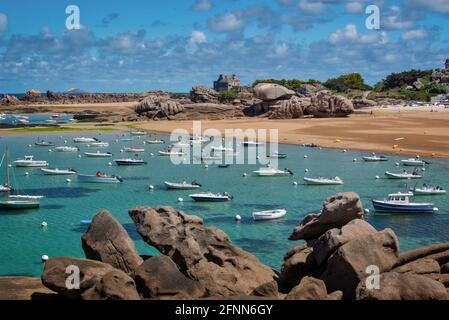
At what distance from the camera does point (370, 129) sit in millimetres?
97250

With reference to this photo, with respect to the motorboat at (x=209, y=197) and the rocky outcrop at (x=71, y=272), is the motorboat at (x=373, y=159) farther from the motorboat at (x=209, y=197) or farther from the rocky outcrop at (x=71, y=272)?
the rocky outcrop at (x=71, y=272)

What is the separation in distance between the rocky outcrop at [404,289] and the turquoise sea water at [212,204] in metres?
11.6

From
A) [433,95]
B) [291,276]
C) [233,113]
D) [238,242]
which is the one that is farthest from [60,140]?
[433,95]

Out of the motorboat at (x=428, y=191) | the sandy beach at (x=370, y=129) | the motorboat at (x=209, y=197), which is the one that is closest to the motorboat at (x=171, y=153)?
the sandy beach at (x=370, y=129)

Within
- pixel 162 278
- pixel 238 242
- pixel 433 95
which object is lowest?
pixel 238 242

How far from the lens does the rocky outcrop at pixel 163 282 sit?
18500 mm

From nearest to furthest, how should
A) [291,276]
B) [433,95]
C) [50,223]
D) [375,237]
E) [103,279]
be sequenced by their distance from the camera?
[103,279], [375,237], [291,276], [50,223], [433,95]

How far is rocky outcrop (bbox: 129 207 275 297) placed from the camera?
2084cm

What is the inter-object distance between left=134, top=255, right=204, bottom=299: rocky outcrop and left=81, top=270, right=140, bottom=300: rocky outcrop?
3.12 feet

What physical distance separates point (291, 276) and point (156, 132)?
86740mm

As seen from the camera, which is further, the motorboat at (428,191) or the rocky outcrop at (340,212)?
the motorboat at (428,191)

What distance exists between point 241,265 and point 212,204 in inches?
865

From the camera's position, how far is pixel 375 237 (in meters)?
20.3
